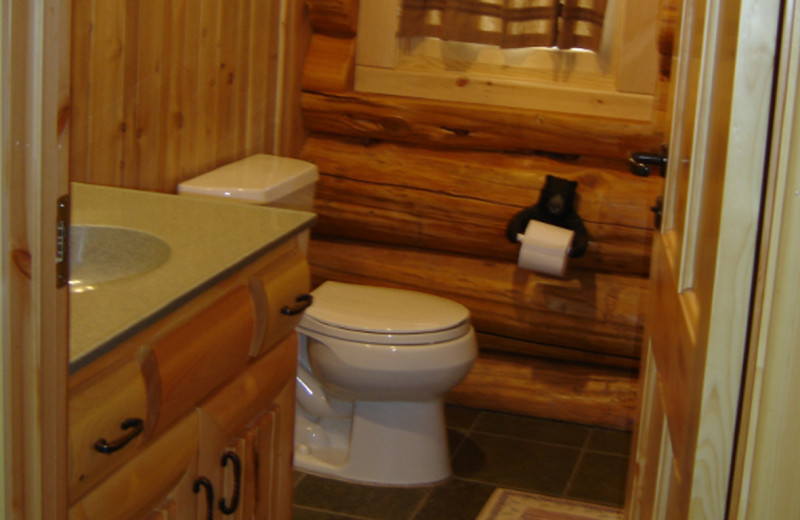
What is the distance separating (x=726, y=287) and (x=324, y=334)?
6.18ft

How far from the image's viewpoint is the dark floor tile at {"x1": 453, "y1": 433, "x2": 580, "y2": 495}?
9.91 feet

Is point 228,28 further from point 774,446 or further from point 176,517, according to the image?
point 774,446

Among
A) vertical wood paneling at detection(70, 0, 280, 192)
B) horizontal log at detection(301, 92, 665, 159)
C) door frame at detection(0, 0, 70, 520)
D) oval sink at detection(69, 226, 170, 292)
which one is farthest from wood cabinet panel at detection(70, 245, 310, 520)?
horizontal log at detection(301, 92, 665, 159)

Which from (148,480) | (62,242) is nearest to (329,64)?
(148,480)

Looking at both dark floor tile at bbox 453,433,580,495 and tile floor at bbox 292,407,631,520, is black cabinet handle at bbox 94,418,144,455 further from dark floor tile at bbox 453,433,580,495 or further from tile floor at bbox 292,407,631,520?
dark floor tile at bbox 453,433,580,495

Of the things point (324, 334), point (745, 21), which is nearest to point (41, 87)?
point (745, 21)

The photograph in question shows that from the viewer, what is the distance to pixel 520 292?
3.43m

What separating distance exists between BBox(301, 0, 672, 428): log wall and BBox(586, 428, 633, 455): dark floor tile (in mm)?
A: 39

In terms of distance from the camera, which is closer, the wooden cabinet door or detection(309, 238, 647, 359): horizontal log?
the wooden cabinet door

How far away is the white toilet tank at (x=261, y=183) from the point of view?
102 inches

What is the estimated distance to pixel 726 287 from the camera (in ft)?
3.38

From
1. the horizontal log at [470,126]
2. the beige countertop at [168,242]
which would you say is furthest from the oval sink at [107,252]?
the horizontal log at [470,126]

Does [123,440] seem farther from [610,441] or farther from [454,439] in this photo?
[610,441]

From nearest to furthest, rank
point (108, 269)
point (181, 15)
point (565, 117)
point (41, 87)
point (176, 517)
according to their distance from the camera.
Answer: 1. point (41, 87)
2. point (176, 517)
3. point (108, 269)
4. point (181, 15)
5. point (565, 117)
